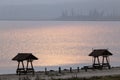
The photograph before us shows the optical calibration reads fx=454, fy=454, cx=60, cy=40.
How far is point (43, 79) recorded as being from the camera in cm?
3653

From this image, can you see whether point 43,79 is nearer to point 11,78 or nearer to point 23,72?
point 11,78

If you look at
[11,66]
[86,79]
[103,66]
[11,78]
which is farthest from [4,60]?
[86,79]

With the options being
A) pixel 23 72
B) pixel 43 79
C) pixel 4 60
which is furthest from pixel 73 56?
pixel 43 79

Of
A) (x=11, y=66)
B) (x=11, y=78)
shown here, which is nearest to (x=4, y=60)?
(x=11, y=66)

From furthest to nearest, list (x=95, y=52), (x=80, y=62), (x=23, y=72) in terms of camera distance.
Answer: (x=80, y=62)
(x=95, y=52)
(x=23, y=72)

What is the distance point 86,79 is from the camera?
35.0 meters

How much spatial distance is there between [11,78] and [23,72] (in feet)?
12.8

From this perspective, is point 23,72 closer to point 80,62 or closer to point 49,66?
point 49,66

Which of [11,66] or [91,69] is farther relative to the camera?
[11,66]

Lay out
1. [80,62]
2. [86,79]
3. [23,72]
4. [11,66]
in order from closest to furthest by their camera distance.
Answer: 1. [86,79]
2. [23,72]
3. [11,66]
4. [80,62]

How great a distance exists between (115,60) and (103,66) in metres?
30.7

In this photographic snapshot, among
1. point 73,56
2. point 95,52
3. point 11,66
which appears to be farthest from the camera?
point 73,56

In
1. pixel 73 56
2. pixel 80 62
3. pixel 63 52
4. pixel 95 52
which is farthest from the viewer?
pixel 63 52

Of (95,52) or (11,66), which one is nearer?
(95,52)
